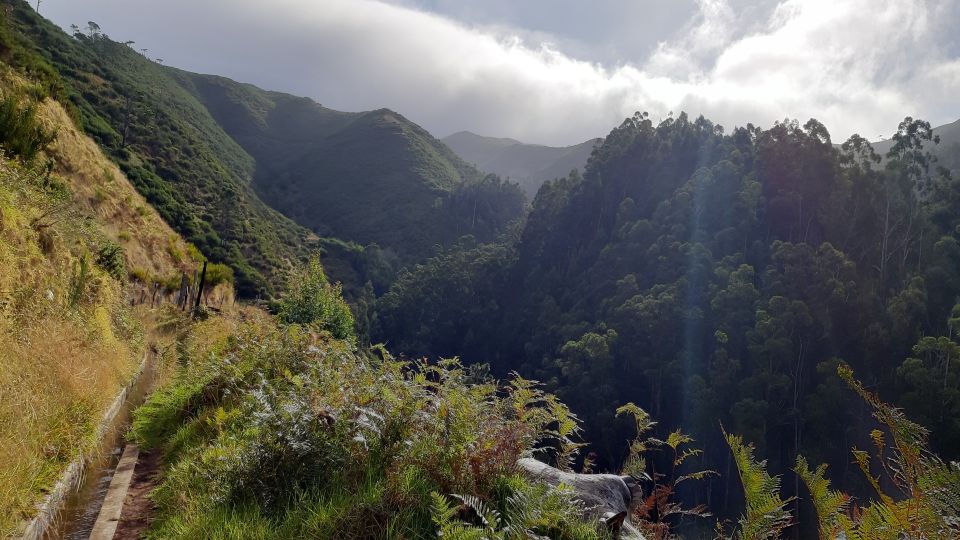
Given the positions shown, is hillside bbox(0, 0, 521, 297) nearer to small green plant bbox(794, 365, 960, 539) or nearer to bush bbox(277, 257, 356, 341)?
bush bbox(277, 257, 356, 341)

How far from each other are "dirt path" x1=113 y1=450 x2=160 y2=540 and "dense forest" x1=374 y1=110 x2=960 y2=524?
31270mm

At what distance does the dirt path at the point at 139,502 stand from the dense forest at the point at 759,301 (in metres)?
31.3

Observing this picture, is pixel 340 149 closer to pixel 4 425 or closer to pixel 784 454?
pixel 784 454

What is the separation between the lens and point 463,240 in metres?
90.6

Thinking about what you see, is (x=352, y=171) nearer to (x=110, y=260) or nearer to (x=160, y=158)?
(x=160, y=158)

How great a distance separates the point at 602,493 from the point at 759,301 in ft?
154

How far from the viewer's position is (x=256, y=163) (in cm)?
10206

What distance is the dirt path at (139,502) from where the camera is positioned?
428 cm

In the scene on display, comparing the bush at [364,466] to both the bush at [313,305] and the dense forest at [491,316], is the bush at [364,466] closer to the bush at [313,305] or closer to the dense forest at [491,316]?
the dense forest at [491,316]

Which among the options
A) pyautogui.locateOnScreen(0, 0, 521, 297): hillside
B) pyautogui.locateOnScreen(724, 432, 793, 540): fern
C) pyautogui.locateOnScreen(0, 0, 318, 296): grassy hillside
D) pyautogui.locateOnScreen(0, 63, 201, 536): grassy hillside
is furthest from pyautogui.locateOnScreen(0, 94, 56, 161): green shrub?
pyautogui.locateOnScreen(724, 432, 793, 540): fern

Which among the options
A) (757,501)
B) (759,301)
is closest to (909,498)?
(757,501)

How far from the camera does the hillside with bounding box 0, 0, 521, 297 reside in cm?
3766

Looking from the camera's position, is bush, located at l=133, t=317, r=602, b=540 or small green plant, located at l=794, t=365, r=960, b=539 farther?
bush, located at l=133, t=317, r=602, b=540

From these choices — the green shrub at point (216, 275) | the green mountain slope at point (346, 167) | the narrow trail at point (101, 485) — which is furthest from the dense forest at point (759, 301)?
the narrow trail at point (101, 485)
